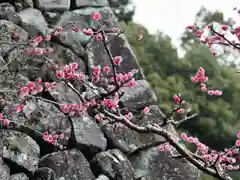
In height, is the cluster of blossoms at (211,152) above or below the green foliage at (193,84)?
above

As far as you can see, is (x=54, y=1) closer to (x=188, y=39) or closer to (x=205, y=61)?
(x=205, y=61)

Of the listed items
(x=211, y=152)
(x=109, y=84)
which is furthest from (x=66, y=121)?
(x=211, y=152)

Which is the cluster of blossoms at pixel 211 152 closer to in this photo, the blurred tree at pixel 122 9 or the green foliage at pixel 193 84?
the green foliage at pixel 193 84

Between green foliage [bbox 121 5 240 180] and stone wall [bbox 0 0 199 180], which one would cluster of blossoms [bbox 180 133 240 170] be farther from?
green foliage [bbox 121 5 240 180]

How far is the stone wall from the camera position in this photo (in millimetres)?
4883

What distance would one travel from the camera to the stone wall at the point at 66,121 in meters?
4.88

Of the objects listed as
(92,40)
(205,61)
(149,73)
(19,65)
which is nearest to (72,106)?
(19,65)

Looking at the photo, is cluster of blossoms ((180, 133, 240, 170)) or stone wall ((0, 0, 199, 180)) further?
stone wall ((0, 0, 199, 180))

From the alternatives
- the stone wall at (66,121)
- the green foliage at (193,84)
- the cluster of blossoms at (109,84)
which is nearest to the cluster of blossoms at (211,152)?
the cluster of blossoms at (109,84)

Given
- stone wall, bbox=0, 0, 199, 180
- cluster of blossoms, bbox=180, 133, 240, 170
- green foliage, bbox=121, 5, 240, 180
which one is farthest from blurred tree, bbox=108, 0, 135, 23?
cluster of blossoms, bbox=180, 133, 240, 170

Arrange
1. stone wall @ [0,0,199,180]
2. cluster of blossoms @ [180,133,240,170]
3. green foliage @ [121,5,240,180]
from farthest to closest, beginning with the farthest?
green foliage @ [121,5,240,180] → stone wall @ [0,0,199,180] → cluster of blossoms @ [180,133,240,170]

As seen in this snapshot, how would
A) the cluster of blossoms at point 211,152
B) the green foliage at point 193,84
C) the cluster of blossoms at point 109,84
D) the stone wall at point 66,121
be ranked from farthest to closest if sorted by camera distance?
→ the green foliage at point 193,84
the stone wall at point 66,121
the cluster of blossoms at point 211,152
the cluster of blossoms at point 109,84

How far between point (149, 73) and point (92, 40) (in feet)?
10.9

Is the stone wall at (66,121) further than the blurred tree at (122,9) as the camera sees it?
No
